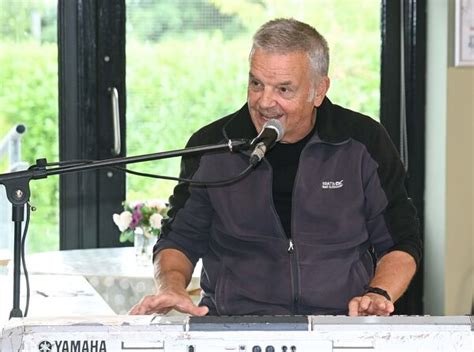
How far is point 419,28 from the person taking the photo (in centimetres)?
498

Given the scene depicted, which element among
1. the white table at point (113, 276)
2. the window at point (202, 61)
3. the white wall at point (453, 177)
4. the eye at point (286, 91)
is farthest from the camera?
the window at point (202, 61)

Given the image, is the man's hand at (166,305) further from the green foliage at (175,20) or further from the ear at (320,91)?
the green foliage at (175,20)

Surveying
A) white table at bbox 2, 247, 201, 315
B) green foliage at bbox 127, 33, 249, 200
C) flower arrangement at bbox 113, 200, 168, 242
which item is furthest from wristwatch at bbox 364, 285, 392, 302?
green foliage at bbox 127, 33, 249, 200

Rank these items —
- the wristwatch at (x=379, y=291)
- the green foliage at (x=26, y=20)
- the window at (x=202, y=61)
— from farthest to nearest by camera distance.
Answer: the window at (x=202, y=61) → the green foliage at (x=26, y=20) → the wristwatch at (x=379, y=291)

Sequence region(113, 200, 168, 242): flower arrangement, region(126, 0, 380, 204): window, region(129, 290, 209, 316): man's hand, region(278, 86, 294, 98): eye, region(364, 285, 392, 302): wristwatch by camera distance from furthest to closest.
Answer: region(126, 0, 380, 204): window < region(113, 200, 168, 242): flower arrangement < region(278, 86, 294, 98): eye < region(364, 285, 392, 302): wristwatch < region(129, 290, 209, 316): man's hand

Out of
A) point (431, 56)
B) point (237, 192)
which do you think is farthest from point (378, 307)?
point (431, 56)

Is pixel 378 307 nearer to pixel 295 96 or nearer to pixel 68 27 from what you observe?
pixel 295 96

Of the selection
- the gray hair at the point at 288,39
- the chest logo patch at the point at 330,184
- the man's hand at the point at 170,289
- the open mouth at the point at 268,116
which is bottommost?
the man's hand at the point at 170,289

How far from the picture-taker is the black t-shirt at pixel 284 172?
8.77 feet

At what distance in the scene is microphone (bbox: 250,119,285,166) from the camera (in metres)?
2.08

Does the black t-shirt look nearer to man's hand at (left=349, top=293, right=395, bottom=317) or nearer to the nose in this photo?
the nose

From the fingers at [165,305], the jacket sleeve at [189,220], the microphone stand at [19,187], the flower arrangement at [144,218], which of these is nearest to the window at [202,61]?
the flower arrangement at [144,218]

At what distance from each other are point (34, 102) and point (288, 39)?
2.59 m

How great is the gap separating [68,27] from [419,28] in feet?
4.93
